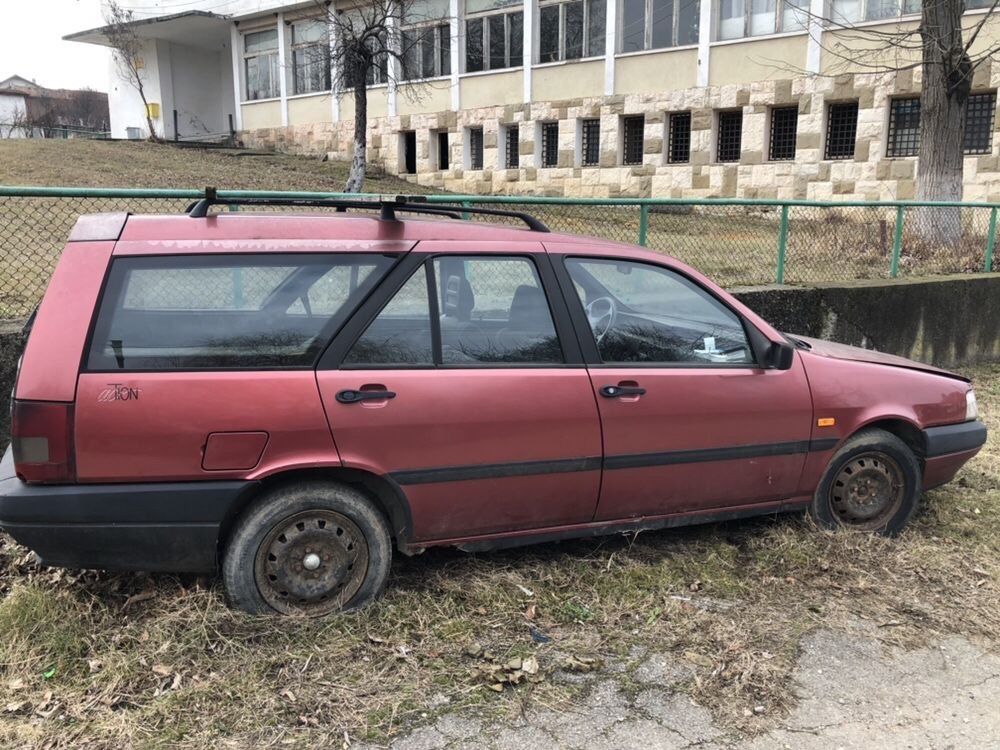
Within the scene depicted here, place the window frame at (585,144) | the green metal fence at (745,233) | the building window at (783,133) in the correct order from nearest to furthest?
the green metal fence at (745,233), the building window at (783,133), the window frame at (585,144)

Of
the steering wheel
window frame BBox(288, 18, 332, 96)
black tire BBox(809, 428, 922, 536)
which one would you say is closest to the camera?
the steering wheel

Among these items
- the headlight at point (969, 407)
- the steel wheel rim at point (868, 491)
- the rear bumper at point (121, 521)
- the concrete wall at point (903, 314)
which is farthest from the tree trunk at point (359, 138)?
the rear bumper at point (121, 521)

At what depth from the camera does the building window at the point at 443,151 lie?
2674cm

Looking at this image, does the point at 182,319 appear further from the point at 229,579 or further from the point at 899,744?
the point at 899,744

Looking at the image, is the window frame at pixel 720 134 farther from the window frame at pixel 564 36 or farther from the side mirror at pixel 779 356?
the side mirror at pixel 779 356

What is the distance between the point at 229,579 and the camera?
3170mm

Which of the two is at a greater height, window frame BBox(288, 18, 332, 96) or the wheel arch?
window frame BBox(288, 18, 332, 96)

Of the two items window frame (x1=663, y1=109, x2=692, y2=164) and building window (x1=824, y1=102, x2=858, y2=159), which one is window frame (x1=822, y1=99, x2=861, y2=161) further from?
window frame (x1=663, y1=109, x2=692, y2=164)

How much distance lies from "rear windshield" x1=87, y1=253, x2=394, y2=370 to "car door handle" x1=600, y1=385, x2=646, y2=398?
3.49 ft

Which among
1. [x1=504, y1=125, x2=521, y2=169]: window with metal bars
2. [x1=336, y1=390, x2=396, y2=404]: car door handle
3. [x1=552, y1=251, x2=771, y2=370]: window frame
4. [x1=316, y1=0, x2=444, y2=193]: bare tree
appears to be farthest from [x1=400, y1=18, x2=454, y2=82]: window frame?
[x1=336, y1=390, x2=396, y2=404]: car door handle

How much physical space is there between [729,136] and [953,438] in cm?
1822

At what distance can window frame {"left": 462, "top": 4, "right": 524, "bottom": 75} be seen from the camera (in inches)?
953

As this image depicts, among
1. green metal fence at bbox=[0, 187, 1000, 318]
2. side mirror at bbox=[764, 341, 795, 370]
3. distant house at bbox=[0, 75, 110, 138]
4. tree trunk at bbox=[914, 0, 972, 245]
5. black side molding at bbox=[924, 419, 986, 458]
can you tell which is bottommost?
black side molding at bbox=[924, 419, 986, 458]

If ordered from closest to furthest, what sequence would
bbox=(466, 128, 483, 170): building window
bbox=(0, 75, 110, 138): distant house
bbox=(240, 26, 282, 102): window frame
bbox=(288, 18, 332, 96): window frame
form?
bbox=(466, 128, 483, 170): building window → bbox=(288, 18, 332, 96): window frame → bbox=(240, 26, 282, 102): window frame → bbox=(0, 75, 110, 138): distant house
